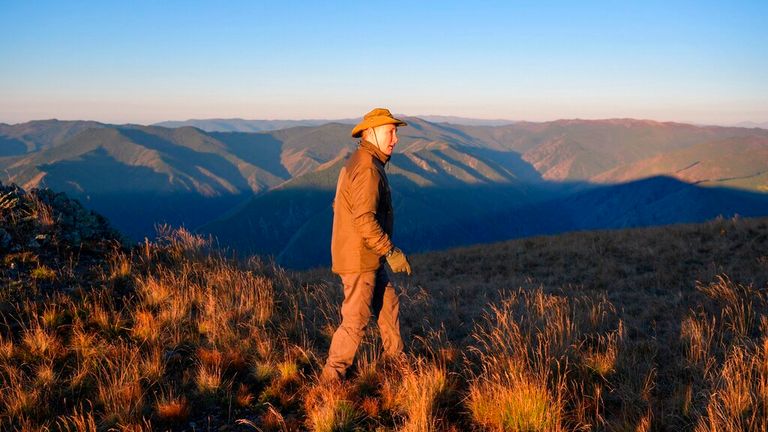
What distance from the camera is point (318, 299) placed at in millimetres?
7582

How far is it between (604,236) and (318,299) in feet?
37.7

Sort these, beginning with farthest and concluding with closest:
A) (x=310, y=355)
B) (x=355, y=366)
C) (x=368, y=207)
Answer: (x=310, y=355)
(x=355, y=366)
(x=368, y=207)

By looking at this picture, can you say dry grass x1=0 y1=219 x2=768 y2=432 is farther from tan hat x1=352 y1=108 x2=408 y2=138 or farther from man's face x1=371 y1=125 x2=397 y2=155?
tan hat x1=352 y1=108 x2=408 y2=138

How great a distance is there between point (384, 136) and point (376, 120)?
17 cm

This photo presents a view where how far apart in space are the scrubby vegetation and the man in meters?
0.33

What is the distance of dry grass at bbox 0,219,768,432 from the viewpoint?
350 cm

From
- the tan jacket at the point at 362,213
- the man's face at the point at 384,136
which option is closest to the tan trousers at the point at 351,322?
the tan jacket at the point at 362,213

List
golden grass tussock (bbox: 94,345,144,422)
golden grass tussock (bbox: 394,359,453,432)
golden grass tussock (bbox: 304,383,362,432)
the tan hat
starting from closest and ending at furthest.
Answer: golden grass tussock (bbox: 394,359,453,432)
golden grass tussock (bbox: 304,383,362,432)
golden grass tussock (bbox: 94,345,144,422)
the tan hat

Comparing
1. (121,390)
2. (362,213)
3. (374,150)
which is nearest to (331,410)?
(362,213)

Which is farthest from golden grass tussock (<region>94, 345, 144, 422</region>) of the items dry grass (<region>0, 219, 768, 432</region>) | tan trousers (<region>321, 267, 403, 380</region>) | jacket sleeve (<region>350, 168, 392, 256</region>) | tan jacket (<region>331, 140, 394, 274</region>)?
jacket sleeve (<region>350, 168, 392, 256</region>)

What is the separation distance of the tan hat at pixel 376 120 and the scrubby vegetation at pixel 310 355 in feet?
6.97

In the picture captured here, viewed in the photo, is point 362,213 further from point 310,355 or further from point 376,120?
point 310,355

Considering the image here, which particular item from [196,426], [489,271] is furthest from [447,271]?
[196,426]

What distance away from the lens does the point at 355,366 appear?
15.2 feet
